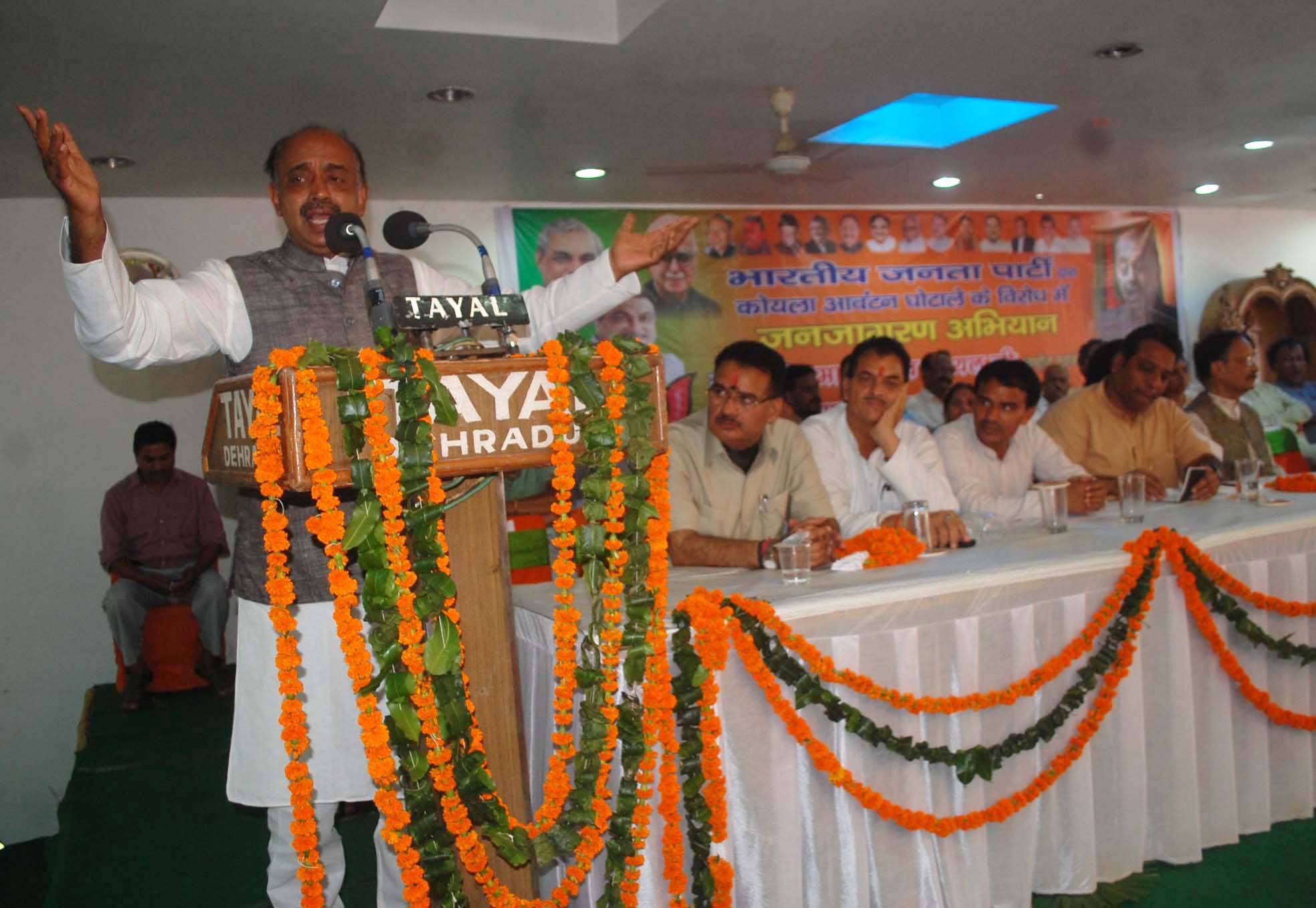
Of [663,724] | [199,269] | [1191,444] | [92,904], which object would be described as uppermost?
[199,269]

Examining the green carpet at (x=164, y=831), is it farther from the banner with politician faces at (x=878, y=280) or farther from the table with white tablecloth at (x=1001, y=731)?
the banner with politician faces at (x=878, y=280)

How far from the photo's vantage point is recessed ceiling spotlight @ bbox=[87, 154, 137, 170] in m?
5.23

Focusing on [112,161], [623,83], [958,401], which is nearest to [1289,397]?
[958,401]

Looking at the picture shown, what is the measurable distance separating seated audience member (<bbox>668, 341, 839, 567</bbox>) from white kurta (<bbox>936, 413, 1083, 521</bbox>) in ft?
3.06

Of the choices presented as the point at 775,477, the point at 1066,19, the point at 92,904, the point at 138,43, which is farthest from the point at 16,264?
the point at 1066,19

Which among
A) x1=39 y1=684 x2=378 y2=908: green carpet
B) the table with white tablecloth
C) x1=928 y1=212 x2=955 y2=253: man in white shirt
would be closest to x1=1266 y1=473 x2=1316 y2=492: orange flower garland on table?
the table with white tablecloth

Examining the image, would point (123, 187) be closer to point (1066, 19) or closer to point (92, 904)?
point (92, 904)

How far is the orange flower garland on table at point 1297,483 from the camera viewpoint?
12.8ft

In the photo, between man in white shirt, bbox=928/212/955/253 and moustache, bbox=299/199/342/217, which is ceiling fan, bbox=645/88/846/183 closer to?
man in white shirt, bbox=928/212/955/253

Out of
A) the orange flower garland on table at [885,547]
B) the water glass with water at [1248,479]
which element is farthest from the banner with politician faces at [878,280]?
the orange flower garland on table at [885,547]

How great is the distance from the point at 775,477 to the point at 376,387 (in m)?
2.29

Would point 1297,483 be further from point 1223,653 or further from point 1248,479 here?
point 1223,653

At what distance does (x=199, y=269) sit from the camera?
2.04m

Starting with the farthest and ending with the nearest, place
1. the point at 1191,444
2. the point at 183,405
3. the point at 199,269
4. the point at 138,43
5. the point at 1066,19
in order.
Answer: the point at 183,405 < the point at 1191,444 < the point at 1066,19 < the point at 138,43 < the point at 199,269
